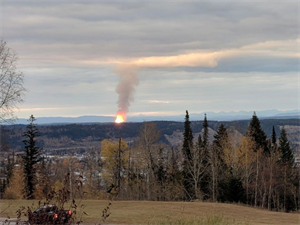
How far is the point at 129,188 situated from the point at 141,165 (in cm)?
737

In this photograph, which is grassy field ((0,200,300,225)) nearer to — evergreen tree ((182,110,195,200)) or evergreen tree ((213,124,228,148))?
evergreen tree ((182,110,195,200))

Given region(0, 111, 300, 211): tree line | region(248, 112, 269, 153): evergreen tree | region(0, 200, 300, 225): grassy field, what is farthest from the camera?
region(248, 112, 269, 153): evergreen tree

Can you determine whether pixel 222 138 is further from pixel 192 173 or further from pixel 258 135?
pixel 192 173

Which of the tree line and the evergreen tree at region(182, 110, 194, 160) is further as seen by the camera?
the evergreen tree at region(182, 110, 194, 160)

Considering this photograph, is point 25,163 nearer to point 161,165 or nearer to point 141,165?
point 141,165

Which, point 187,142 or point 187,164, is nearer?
point 187,164

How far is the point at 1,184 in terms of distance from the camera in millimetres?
76625

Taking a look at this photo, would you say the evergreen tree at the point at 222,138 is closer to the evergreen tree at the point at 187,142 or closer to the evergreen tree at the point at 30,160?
the evergreen tree at the point at 187,142

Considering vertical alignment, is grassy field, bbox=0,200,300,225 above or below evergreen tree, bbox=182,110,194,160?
below

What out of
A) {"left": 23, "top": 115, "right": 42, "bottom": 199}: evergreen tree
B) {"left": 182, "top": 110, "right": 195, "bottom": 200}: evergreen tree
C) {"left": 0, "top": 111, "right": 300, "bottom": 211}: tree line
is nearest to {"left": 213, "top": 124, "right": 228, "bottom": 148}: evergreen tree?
{"left": 0, "top": 111, "right": 300, "bottom": 211}: tree line

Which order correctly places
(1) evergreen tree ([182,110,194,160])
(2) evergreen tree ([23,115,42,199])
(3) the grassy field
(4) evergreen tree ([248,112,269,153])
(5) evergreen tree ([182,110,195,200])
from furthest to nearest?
(4) evergreen tree ([248,112,269,153]) < (1) evergreen tree ([182,110,194,160]) < (5) evergreen tree ([182,110,195,200]) < (2) evergreen tree ([23,115,42,199]) < (3) the grassy field

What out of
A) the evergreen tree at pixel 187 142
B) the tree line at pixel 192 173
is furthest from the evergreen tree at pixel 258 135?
the evergreen tree at pixel 187 142

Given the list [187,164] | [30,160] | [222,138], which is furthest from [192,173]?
[30,160]

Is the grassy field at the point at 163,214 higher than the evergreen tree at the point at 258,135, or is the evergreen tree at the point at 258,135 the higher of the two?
the evergreen tree at the point at 258,135
